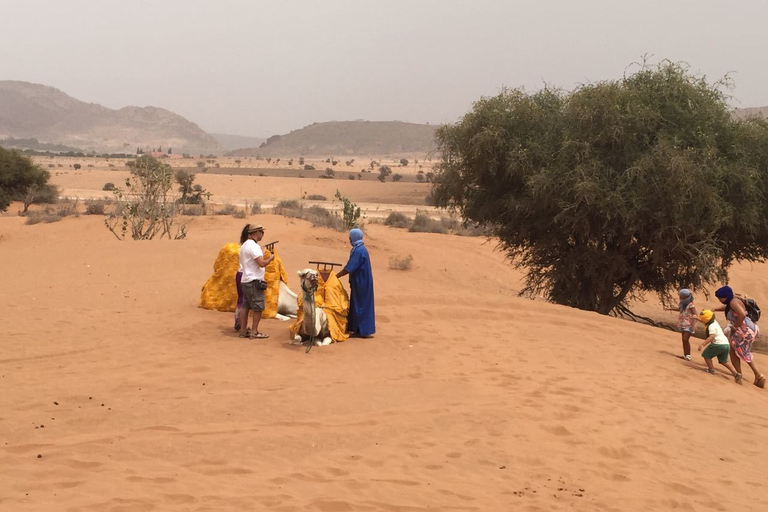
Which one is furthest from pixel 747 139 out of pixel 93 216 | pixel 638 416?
pixel 93 216

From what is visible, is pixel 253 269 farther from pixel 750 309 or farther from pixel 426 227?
pixel 426 227

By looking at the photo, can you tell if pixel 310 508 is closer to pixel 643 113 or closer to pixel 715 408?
pixel 715 408

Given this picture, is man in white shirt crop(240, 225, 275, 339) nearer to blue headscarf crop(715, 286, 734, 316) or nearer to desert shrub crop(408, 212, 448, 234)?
blue headscarf crop(715, 286, 734, 316)

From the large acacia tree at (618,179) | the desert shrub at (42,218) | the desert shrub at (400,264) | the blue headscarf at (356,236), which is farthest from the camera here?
the desert shrub at (42,218)

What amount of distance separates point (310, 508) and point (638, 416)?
4.56m

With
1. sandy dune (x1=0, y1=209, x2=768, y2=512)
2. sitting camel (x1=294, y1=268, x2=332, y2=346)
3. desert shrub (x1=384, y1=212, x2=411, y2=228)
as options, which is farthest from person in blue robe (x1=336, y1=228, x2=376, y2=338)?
desert shrub (x1=384, y1=212, x2=411, y2=228)

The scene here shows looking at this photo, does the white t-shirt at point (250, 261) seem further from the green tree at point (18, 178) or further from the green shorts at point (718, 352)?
the green tree at point (18, 178)

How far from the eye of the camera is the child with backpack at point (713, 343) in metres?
10.5

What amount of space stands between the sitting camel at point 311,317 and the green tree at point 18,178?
29000 millimetres

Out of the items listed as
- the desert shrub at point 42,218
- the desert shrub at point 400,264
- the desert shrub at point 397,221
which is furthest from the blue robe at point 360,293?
the desert shrub at point 397,221

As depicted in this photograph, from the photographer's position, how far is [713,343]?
10633mm

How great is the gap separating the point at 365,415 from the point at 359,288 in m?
3.28

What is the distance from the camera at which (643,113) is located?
49.9 ft

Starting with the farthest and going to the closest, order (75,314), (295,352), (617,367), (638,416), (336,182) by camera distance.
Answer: (336,182) → (75,314) → (617,367) → (295,352) → (638,416)
